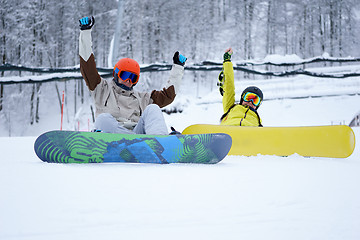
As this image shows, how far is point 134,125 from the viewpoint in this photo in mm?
2072

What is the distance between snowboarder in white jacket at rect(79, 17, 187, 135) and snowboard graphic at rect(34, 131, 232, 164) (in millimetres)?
246

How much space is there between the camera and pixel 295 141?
2.20 metres

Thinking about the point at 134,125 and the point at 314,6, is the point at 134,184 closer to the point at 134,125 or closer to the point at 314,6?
the point at 134,125

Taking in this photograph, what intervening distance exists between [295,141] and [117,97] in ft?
4.58

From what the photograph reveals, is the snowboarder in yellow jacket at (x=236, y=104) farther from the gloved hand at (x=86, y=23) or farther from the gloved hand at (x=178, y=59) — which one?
the gloved hand at (x=86, y=23)

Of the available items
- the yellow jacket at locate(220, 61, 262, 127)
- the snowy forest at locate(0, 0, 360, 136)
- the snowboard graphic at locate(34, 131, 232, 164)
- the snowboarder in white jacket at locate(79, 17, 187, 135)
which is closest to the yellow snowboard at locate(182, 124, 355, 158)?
the yellow jacket at locate(220, 61, 262, 127)

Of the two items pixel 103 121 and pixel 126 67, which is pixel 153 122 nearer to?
pixel 103 121

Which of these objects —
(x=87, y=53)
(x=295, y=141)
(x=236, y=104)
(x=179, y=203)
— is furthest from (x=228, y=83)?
(x=179, y=203)

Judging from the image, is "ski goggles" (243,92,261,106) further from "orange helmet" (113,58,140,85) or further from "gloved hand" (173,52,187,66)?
"orange helmet" (113,58,140,85)

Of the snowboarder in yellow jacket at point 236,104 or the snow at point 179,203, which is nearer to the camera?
the snow at point 179,203

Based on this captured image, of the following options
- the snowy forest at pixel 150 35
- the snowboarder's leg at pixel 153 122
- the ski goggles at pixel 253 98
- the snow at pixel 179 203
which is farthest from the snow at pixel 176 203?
the snowy forest at pixel 150 35

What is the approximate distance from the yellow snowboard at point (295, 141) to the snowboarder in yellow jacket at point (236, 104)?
0.53m

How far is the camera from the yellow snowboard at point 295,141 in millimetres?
2100

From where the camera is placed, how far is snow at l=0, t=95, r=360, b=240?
2.28ft
